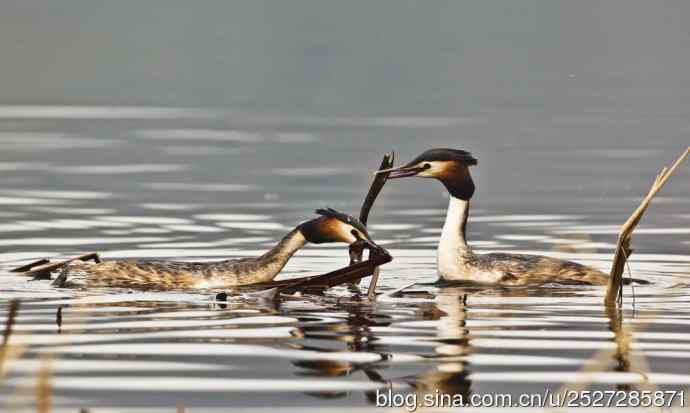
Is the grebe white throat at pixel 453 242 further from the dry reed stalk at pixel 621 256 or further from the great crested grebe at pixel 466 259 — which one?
the dry reed stalk at pixel 621 256

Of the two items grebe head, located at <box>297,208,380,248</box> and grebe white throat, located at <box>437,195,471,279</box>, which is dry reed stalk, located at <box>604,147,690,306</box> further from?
grebe white throat, located at <box>437,195,471,279</box>

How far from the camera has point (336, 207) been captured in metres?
24.6

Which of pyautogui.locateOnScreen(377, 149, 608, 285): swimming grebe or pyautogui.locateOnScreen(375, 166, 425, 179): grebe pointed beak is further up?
pyautogui.locateOnScreen(375, 166, 425, 179): grebe pointed beak

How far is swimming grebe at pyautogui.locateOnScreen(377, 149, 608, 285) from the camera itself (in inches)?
684

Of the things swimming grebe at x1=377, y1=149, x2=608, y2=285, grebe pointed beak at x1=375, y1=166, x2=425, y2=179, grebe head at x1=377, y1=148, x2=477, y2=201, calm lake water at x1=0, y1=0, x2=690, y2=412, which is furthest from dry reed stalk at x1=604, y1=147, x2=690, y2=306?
grebe pointed beak at x1=375, y1=166, x2=425, y2=179

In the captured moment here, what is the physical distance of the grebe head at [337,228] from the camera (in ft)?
53.3

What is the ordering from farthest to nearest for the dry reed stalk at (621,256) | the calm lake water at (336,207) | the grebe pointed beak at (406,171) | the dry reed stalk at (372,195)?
the grebe pointed beak at (406,171)
the dry reed stalk at (372,195)
the dry reed stalk at (621,256)
the calm lake water at (336,207)

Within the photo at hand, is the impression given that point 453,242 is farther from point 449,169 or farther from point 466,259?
point 449,169

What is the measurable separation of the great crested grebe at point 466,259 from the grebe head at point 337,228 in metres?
1.11

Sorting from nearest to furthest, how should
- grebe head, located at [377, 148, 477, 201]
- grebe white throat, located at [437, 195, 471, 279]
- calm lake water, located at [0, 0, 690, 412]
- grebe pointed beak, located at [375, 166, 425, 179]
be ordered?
calm lake water, located at [0, 0, 690, 412]
grebe white throat, located at [437, 195, 471, 279]
grebe pointed beak, located at [375, 166, 425, 179]
grebe head, located at [377, 148, 477, 201]

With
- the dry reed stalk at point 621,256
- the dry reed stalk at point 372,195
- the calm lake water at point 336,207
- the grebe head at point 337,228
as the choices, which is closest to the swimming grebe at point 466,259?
the dry reed stalk at point 372,195

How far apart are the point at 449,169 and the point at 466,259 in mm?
887

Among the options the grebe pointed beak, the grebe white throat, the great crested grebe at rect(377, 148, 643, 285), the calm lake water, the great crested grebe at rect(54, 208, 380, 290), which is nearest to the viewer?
the calm lake water

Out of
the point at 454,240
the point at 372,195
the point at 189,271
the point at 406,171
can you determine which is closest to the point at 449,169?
the point at 406,171
